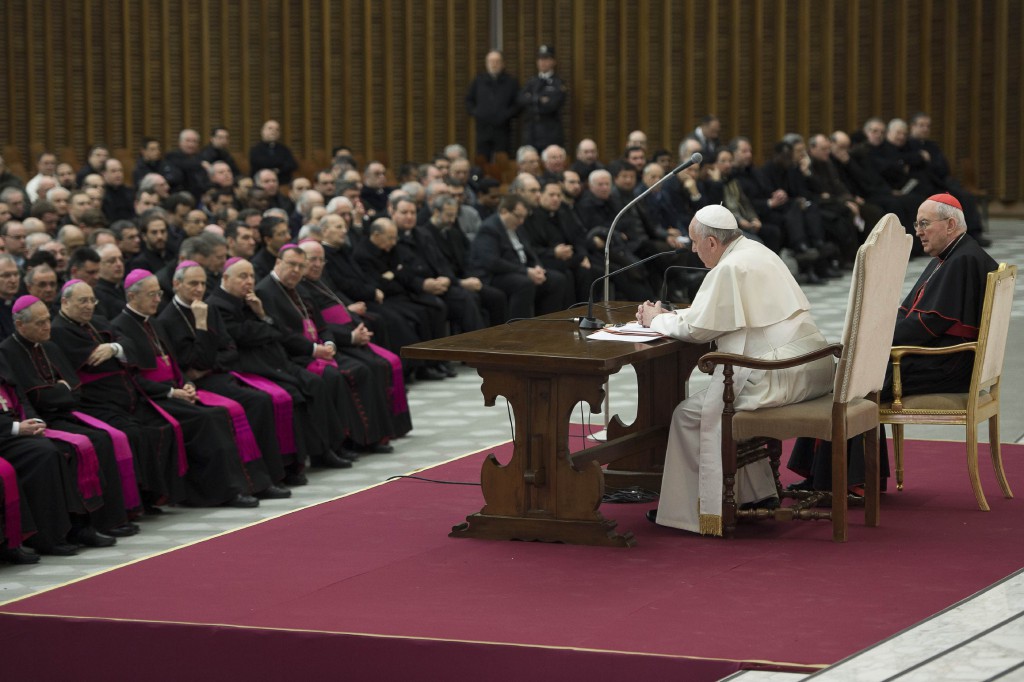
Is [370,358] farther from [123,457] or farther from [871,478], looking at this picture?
[871,478]

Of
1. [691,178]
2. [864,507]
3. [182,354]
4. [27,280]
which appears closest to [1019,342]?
[691,178]

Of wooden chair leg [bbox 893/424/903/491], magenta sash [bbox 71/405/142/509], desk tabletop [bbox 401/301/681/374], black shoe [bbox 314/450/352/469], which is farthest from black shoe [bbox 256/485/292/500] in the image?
wooden chair leg [bbox 893/424/903/491]

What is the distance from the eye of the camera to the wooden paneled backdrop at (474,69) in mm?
16328

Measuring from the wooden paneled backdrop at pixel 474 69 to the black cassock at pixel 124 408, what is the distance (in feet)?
32.2

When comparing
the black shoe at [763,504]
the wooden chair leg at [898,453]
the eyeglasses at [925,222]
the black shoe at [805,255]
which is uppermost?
the eyeglasses at [925,222]

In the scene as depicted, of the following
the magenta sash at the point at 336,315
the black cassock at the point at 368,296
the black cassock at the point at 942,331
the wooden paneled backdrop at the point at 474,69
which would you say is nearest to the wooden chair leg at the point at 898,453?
the black cassock at the point at 942,331

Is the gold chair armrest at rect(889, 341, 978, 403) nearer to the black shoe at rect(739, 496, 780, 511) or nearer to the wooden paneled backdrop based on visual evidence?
the black shoe at rect(739, 496, 780, 511)

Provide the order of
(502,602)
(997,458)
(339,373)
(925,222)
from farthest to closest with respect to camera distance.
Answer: (339,373) → (925,222) → (997,458) → (502,602)

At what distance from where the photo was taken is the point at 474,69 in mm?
17031

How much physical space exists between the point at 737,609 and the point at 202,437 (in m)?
3.18

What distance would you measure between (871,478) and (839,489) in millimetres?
284

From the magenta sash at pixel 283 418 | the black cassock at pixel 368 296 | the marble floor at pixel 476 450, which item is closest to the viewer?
the marble floor at pixel 476 450

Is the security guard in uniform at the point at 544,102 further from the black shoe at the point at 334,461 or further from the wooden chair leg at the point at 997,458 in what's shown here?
the wooden chair leg at the point at 997,458

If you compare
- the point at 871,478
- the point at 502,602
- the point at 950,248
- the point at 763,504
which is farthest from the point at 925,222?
the point at 502,602
